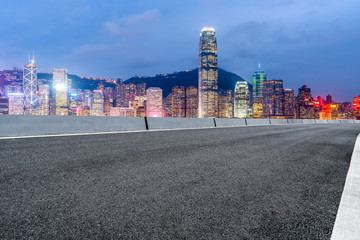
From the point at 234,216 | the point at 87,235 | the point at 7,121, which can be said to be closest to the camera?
the point at 87,235

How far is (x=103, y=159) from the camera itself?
173 inches

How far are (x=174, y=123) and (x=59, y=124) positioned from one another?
23.2 ft

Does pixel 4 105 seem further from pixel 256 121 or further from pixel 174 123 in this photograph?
pixel 174 123

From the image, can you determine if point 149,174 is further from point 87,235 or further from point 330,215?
point 330,215

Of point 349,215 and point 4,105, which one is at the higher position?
point 4,105

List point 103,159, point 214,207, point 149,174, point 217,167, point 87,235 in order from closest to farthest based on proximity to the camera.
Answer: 1. point 87,235
2. point 214,207
3. point 149,174
4. point 217,167
5. point 103,159

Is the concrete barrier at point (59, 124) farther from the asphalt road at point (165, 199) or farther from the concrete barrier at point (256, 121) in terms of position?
the concrete barrier at point (256, 121)

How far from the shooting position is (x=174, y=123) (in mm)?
14844

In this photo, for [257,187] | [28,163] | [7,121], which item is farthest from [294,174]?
[7,121]

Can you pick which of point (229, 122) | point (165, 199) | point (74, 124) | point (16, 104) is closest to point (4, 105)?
point (16, 104)

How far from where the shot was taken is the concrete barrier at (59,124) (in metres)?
8.38

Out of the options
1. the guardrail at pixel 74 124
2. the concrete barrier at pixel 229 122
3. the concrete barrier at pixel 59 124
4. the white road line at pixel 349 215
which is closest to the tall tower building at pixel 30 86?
the concrete barrier at pixel 229 122

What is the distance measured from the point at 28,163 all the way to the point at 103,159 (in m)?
1.23

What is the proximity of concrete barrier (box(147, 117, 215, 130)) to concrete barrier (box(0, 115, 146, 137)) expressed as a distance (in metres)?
1.03
